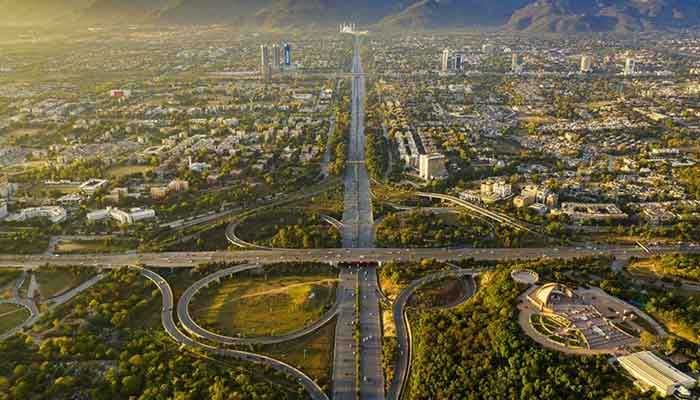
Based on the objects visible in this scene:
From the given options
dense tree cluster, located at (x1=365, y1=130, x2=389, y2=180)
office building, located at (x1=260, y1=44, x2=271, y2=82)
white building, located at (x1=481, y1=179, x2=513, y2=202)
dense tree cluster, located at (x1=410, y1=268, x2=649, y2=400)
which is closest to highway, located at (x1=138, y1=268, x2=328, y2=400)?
dense tree cluster, located at (x1=410, y1=268, x2=649, y2=400)

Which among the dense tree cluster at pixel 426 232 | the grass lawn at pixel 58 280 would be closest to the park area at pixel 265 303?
the dense tree cluster at pixel 426 232

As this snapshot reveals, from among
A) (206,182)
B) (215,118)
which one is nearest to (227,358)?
(206,182)

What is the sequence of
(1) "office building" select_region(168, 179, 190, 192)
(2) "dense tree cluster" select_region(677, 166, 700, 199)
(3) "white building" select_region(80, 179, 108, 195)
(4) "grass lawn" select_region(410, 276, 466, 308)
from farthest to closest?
(3) "white building" select_region(80, 179, 108, 195) < (1) "office building" select_region(168, 179, 190, 192) < (2) "dense tree cluster" select_region(677, 166, 700, 199) < (4) "grass lawn" select_region(410, 276, 466, 308)

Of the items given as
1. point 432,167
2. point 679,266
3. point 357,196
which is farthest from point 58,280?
point 679,266

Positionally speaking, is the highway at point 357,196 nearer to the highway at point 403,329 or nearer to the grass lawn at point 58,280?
the highway at point 403,329

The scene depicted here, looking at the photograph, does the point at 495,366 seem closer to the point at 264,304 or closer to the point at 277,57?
the point at 264,304

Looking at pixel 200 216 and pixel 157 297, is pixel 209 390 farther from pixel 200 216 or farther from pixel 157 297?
pixel 200 216

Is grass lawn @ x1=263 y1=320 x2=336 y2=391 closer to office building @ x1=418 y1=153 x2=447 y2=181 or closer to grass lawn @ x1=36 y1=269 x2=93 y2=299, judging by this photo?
grass lawn @ x1=36 y1=269 x2=93 y2=299
